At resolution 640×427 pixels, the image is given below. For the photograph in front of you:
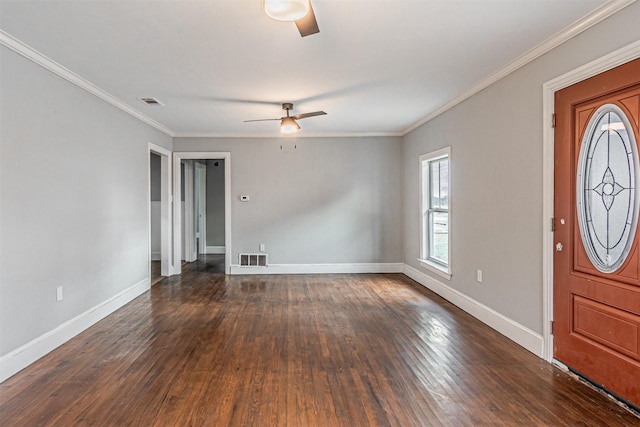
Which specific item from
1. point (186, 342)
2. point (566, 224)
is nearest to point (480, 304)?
point (566, 224)

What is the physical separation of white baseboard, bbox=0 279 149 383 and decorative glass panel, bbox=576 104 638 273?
166 inches

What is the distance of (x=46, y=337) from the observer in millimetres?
2953

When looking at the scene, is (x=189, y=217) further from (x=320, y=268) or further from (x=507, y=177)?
(x=507, y=177)

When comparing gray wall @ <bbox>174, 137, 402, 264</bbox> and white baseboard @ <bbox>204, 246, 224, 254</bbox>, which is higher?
gray wall @ <bbox>174, 137, 402, 264</bbox>

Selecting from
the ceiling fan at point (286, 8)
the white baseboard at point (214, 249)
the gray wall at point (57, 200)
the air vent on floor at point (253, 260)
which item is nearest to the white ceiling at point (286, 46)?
the gray wall at point (57, 200)

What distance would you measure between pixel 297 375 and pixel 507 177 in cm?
257

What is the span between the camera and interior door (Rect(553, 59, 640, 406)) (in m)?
2.11

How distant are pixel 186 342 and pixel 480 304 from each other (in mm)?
3005

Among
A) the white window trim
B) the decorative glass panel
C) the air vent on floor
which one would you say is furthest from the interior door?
the air vent on floor

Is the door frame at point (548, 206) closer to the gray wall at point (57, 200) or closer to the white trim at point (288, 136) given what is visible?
the white trim at point (288, 136)

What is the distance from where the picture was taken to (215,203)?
8.94 m

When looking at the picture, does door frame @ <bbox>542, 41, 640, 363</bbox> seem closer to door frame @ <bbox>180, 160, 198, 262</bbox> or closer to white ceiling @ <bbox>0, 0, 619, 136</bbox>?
white ceiling @ <bbox>0, 0, 619, 136</bbox>

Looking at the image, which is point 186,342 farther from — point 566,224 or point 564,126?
point 564,126

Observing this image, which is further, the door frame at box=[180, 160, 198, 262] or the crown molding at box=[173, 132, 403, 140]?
the door frame at box=[180, 160, 198, 262]
